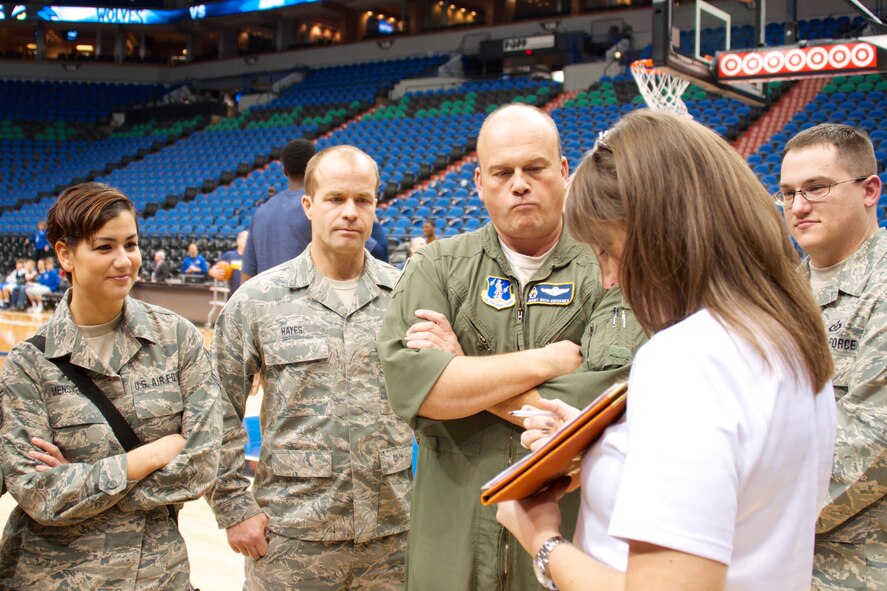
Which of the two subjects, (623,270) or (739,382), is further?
(623,270)

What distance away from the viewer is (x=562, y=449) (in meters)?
1.07

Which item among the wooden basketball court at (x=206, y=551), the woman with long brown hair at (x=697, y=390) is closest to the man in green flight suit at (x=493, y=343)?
the woman with long brown hair at (x=697, y=390)

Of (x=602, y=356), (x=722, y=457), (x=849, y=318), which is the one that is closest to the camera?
(x=722, y=457)

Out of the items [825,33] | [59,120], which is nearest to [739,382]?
[825,33]

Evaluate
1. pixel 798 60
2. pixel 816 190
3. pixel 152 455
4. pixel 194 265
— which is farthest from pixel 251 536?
pixel 194 265

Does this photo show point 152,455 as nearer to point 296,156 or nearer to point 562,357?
point 562,357

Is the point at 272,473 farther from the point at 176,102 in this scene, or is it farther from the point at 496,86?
the point at 176,102

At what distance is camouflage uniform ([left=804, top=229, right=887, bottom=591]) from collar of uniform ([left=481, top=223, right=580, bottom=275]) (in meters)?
0.68

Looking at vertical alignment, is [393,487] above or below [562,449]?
below

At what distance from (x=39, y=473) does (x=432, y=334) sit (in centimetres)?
95

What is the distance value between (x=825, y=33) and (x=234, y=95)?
17.7 metres

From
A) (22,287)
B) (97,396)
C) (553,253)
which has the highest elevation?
(553,253)

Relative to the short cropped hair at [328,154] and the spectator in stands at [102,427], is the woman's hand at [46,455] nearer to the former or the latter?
the spectator in stands at [102,427]

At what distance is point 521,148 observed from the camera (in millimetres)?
1853
